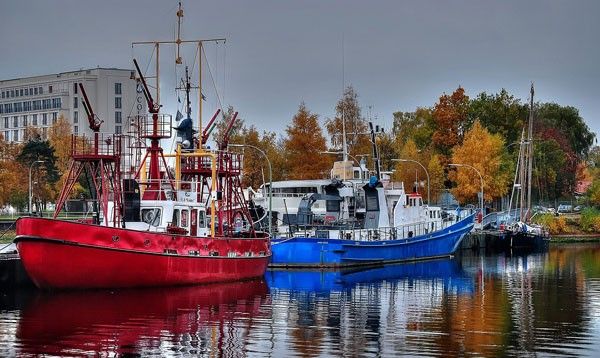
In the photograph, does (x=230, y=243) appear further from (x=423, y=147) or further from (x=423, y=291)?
(x=423, y=147)

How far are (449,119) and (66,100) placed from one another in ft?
225

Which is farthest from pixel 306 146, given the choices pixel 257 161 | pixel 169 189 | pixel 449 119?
pixel 169 189

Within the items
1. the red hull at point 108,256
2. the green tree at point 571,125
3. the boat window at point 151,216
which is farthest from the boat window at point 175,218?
the green tree at point 571,125

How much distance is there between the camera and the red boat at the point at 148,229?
144 ft

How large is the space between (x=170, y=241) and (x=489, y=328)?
1655cm

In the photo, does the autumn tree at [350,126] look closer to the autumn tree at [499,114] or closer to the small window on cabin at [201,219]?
the autumn tree at [499,114]

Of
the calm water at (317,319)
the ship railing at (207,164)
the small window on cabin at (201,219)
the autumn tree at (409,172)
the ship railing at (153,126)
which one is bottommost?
the calm water at (317,319)

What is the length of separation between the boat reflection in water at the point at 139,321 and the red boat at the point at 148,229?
0.91 meters

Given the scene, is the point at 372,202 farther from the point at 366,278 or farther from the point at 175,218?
the point at 175,218

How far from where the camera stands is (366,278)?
58750 mm

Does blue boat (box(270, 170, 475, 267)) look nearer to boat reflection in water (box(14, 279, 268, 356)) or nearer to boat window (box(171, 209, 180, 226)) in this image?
boat reflection in water (box(14, 279, 268, 356))

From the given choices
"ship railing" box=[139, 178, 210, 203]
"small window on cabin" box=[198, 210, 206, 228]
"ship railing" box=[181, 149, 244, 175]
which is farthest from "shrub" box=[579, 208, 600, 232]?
"small window on cabin" box=[198, 210, 206, 228]

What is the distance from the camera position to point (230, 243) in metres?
51.2

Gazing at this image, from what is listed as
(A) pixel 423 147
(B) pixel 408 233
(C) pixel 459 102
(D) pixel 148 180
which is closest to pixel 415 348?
(D) pixel 148 180
